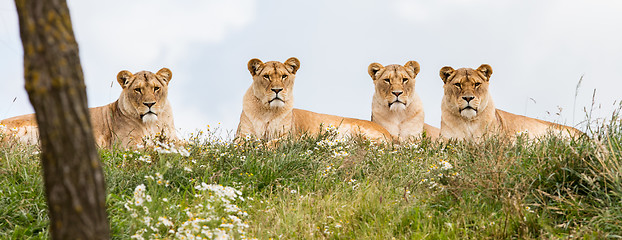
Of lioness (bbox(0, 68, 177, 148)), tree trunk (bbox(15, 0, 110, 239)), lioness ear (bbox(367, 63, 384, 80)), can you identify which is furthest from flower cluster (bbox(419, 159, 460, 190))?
lioness ear (bbox(367, 63, 384, 80))

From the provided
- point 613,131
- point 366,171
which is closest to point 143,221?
point 366,171

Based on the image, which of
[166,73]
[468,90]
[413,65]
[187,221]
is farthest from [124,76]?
[187,221]

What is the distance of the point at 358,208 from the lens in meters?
5.71

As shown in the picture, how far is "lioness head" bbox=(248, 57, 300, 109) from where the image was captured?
32.5ft

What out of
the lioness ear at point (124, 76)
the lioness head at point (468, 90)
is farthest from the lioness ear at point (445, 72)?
the lioness ear at point (124, 76)

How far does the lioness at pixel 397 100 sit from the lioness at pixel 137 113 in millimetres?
3508

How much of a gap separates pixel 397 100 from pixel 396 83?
0.29 meters

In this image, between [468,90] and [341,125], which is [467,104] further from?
[341,125]

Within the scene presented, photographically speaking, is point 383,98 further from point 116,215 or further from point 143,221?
point 143,221

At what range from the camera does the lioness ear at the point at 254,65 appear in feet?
32.9

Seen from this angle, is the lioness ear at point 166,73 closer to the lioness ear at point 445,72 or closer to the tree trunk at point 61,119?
the lioness ear at point 445,72

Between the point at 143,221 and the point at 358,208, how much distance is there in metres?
1.96

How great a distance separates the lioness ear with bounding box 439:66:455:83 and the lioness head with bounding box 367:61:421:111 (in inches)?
40.2

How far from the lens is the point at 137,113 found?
980 centimetres
